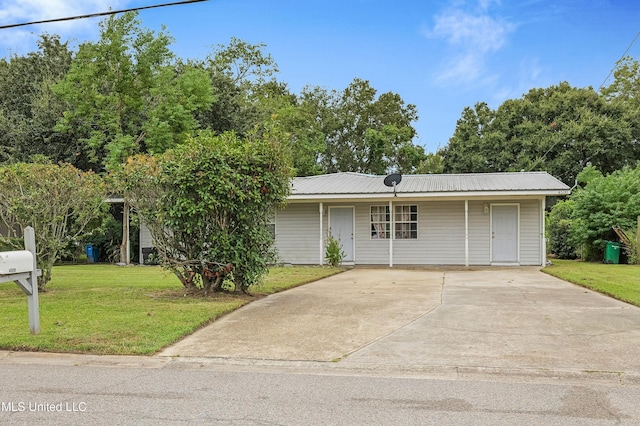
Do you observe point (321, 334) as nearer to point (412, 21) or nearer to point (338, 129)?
point (412, 21)

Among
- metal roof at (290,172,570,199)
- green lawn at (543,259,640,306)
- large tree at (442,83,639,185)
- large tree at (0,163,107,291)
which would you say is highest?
large tree at (442,83,639,185)

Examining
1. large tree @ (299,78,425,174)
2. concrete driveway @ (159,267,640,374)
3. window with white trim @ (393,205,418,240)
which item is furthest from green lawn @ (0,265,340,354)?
large tree @ (299,78,425,174)

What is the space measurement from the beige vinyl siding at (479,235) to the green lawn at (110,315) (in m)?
8.32

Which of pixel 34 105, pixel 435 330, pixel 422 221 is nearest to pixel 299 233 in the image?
pixel 422 221

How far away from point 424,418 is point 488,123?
33.9 meters

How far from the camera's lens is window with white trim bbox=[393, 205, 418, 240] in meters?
18.9

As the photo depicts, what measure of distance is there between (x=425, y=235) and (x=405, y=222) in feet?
2.75

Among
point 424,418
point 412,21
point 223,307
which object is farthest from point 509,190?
point 424,418

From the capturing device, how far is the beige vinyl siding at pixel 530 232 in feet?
58.4

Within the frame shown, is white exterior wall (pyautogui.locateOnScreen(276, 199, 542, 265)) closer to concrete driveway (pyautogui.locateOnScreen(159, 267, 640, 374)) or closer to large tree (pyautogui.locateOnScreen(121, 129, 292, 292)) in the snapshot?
concrete driveway (pyautogui.locateOnScreen(159, 267, 640, 374))

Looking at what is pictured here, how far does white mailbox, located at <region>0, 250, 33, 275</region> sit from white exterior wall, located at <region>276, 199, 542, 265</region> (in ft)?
43.5

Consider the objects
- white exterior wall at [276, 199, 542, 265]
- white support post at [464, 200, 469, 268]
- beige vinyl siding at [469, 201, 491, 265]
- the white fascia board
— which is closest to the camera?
the white fascia board

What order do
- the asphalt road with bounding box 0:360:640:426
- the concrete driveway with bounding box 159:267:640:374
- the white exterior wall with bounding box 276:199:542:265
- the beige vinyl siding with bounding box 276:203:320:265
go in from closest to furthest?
1. the asphalt road with bounding box 0:360:640:426
2. the concrete driveway with bounding box 159:267:640:374
3. the white exterior wall with bounding box 276:199:542:265
4. the beige vinyl siding with bounding box 276:203:320:265

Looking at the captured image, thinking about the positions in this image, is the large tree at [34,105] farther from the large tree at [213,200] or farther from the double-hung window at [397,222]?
the large tree at [213,200]
